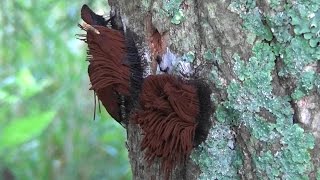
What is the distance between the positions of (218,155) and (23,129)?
1.75 meters

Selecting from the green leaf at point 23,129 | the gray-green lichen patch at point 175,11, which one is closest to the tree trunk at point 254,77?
the gray-green lichen patch at point 175,11

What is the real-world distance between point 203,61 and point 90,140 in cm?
196

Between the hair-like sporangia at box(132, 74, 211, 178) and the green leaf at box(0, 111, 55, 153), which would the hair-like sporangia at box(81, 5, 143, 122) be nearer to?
the hair-like sporangia at box(132, 74, 211, 178)

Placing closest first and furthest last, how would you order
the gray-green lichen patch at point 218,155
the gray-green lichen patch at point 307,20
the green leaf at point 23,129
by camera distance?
1. the gray-green lichen patch at point 307,20
2. the gray-green lichen patch at point 218,155
3. the green leaf at point 23,129

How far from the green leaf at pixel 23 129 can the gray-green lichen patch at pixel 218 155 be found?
5.29ft

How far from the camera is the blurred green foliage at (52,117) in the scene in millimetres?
2574

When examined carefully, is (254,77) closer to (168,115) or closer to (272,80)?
(272,80)

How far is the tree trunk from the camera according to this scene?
824 millimetres

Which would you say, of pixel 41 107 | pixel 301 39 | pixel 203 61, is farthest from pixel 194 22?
pixel 41 107

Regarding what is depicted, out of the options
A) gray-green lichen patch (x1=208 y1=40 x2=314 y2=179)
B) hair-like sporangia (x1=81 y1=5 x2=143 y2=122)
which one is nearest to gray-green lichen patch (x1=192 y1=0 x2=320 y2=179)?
gray-green lichen patch (x1=208 y1=40 x2=314 y2=179)

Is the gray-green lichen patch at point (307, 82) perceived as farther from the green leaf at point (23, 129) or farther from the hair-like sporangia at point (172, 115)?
the green leaf at point (23, 129)

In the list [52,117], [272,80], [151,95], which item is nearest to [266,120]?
[272,80]

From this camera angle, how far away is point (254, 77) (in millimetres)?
863

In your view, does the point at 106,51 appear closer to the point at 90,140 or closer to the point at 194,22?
the point at 194,22
